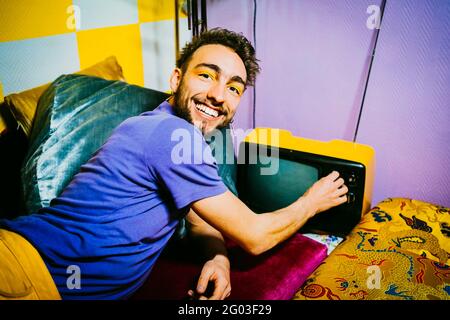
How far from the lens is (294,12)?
5.83ft

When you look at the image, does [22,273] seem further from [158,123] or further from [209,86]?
[209,86]

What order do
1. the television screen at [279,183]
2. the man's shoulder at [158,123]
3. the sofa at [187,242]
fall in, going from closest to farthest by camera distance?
the man's shoulder at [158,123]
the sofa at [187,242]
the television screen at [279,183]

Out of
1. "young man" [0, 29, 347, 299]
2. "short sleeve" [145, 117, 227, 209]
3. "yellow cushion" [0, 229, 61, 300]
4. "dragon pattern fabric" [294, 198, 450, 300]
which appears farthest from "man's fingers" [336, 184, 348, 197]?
"yellow cushion" [0, 229, 61, 300]

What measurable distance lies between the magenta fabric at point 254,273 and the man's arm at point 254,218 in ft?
0.39

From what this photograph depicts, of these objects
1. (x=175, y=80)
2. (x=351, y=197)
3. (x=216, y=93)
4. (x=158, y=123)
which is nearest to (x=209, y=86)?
(x=216, y=93)

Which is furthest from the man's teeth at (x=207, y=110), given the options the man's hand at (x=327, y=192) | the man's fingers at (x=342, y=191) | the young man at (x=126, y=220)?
the man's fingers at (x=342, y=191)

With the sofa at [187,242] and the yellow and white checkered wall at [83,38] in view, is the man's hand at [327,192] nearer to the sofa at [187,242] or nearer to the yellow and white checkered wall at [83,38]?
the sofa at [187,242]

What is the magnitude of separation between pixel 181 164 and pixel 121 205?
8.8 inches

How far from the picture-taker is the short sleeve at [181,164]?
851mm

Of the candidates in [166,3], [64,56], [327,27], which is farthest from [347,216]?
[166,3]

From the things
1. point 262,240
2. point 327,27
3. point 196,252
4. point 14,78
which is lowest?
point 196,252

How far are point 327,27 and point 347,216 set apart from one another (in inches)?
38.7

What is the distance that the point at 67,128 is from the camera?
3.69ft
